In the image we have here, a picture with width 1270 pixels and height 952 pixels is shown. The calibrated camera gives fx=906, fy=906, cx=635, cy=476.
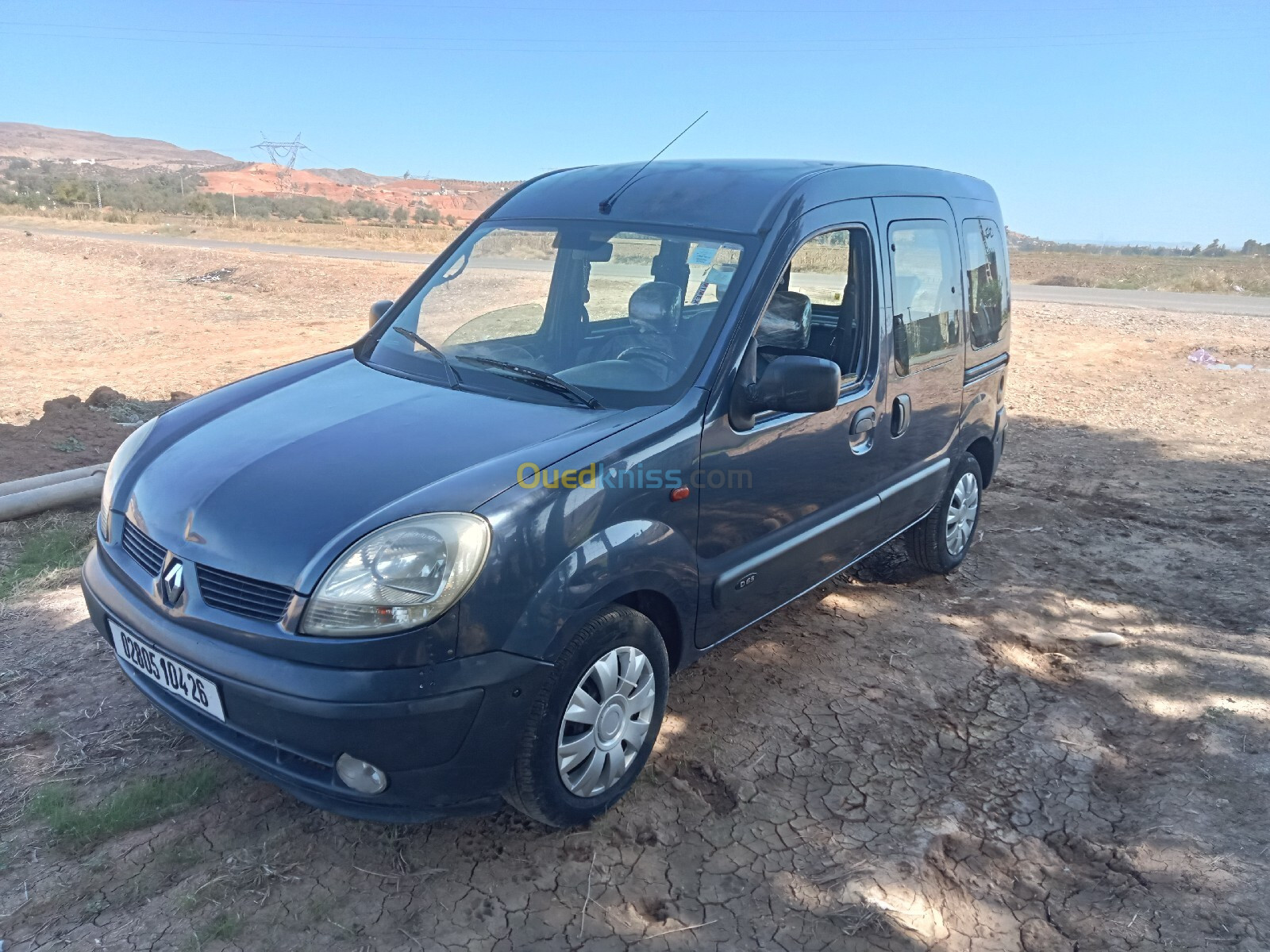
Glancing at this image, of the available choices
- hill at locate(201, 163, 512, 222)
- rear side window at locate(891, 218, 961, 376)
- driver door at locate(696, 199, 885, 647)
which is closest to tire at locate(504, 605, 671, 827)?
driver door at locate(696, 199, 885, 647)

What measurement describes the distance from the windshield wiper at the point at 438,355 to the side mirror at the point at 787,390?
1005mm

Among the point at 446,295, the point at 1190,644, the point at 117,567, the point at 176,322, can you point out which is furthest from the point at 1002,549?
the point at 176,322

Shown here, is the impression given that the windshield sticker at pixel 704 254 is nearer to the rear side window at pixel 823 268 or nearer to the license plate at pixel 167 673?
the rear side window at pixel 823 268

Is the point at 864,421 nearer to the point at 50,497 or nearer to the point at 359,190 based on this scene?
the point at 50,497

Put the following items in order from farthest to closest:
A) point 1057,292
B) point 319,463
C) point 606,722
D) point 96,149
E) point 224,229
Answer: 1. point 96,149
2. point 224,229
3. point 1057,292
4. point 606,722
5. point 319,463

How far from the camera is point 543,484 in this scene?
Answer: 8.21 feet

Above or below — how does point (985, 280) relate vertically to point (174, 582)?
above

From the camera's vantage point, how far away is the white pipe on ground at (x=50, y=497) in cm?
498

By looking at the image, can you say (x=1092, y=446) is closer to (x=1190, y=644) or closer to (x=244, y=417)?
(x=1190, y=644)

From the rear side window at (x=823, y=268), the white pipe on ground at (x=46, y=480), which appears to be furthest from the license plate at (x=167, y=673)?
the white pipe on ground at (x=46, y=480)

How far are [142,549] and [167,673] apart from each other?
16.0 inches

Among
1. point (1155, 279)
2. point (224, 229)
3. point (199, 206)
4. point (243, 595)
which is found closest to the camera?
point (243, 595)

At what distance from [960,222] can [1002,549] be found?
207 cm

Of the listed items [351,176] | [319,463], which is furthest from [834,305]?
[351,176]
